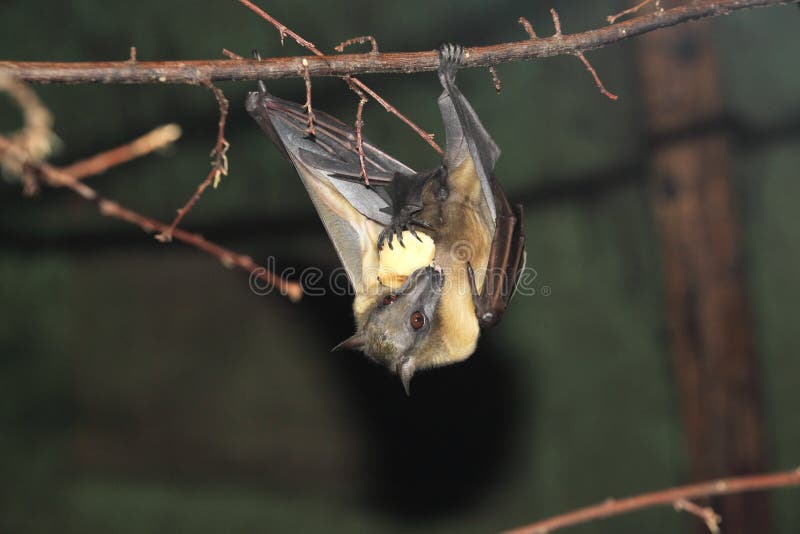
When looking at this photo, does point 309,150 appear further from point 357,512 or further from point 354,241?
point 357,512

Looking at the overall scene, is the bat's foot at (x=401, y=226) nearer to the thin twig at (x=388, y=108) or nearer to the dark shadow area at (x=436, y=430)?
the thin twig at (x=388, y=108)

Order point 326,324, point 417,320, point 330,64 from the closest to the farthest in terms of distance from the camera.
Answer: point 330,64, point 417,320, point 326,324

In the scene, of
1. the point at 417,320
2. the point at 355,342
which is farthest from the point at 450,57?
the point at 355,342

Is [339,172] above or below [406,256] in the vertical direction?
above

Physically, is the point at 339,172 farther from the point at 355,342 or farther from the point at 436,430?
the point at 436,430

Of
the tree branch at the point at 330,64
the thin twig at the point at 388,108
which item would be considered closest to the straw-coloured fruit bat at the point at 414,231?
the thin twig at the point at 388,108
